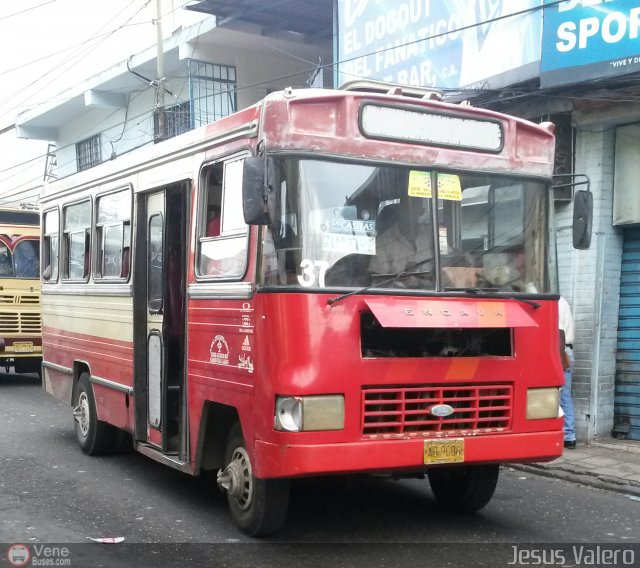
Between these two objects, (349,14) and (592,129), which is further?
(349,14)

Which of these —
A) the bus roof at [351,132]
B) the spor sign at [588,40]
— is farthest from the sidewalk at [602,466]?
the spor sign at [588,40]

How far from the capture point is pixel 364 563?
16.7 ft

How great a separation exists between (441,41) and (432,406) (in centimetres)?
688

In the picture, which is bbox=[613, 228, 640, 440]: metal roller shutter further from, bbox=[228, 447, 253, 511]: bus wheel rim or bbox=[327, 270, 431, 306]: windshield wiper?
bbox=[228, 447, 253, 511]: bus wheel rim

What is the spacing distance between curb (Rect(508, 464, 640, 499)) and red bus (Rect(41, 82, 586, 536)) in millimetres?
1887

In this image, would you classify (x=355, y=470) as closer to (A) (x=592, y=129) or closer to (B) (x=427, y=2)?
(A) (x=592, y=129)

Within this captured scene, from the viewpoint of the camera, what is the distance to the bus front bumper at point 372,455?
4.85 metres

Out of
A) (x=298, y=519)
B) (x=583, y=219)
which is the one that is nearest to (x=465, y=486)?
(x=298, y=519)

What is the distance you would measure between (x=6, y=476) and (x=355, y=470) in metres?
3.91

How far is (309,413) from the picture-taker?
486 cm

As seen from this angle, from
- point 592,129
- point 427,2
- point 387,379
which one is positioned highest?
point 427,2

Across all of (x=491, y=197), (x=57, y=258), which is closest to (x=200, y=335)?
(x=491, y=197)

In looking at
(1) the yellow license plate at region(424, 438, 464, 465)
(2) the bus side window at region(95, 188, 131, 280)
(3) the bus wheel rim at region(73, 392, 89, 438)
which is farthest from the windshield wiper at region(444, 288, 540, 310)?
(3) the bus wheel rim at region(73, 392, 89, 438)

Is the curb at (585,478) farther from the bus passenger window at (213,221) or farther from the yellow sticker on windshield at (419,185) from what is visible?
the bus passenger window at (213,221)
